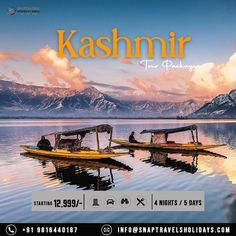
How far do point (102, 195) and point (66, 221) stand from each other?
3.31 metres

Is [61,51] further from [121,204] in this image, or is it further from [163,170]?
[163,170]

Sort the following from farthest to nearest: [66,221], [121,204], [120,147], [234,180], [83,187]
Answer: [120,147]
[234,180]
[83,187]
[66,221]
[121,204]

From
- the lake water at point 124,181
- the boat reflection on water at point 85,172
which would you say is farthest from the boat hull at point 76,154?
the lake water at point 124,181

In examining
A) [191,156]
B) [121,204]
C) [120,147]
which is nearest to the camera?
[121,204]

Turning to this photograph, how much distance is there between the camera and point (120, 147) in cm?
5703
